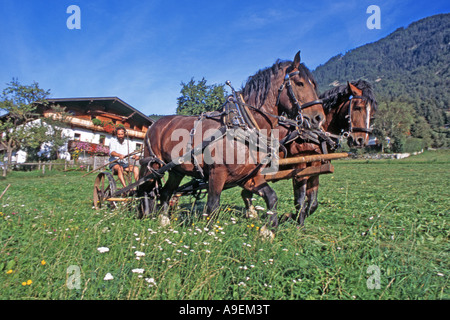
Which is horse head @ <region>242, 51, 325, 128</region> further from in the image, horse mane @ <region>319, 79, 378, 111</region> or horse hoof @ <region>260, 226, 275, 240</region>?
horse hoof @ <region>260, 226, 275, 240</region>

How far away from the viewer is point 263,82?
4527 mm

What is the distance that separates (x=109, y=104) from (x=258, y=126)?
1474 inches

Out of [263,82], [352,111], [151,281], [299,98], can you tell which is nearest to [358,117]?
[352,111]

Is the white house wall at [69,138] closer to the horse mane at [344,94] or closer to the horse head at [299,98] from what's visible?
the horse mane at [344,94]

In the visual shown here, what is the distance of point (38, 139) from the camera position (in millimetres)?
29031

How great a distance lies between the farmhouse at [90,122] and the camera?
32.8 meters

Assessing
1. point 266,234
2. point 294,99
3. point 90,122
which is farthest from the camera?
point 90,122

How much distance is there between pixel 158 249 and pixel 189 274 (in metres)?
0.67

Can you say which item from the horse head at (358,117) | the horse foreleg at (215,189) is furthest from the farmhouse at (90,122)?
the horse foreleg at (215,189)

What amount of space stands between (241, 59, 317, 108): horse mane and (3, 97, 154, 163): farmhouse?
28785mm

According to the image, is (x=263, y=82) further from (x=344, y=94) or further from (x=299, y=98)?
(x=344, y=94)

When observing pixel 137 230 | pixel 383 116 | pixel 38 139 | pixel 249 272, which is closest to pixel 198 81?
pixel 137 230

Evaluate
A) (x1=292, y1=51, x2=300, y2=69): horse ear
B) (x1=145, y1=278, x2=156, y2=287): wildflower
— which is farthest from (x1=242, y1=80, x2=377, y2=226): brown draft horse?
(x1=145, y1=278, x2=156, y2=287): wildflower

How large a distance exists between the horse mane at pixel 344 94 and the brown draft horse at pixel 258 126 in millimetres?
1449
